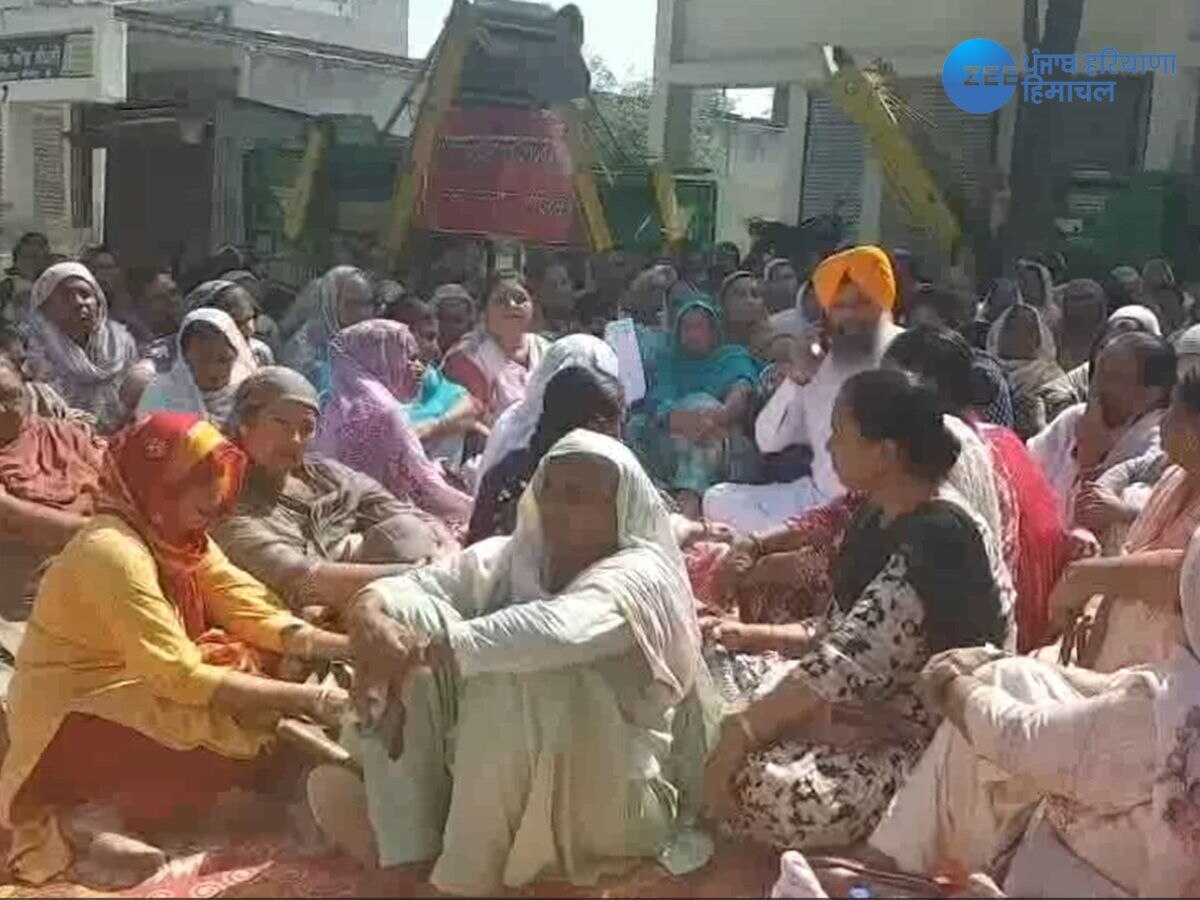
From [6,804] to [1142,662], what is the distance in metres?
2.23

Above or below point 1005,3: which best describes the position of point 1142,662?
below

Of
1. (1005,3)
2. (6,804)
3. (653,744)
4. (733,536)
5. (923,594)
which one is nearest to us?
(923,594)

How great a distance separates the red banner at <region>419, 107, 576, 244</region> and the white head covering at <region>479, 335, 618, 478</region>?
26.2 feet

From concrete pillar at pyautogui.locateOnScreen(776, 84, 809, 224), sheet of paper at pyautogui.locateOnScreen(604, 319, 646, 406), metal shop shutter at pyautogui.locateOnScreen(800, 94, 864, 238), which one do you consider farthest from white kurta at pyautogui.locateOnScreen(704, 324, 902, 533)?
concrete pillar at pyautogui.locateOnScreen(776, 84, 809, 224)

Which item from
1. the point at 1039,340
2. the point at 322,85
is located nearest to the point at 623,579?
the point at 1039,340

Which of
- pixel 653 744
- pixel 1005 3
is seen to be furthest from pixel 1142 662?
pixel 1005 3

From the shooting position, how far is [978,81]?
15.6 m

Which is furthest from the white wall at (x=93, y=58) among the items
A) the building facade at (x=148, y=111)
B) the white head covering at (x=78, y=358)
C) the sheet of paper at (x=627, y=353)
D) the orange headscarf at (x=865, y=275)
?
the orange headscarf at (x=865, y=275)

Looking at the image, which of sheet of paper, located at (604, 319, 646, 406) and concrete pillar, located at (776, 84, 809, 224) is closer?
sheet of paper, located at (604, 319, 646, 406)

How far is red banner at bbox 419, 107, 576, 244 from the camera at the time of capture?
1253 cm

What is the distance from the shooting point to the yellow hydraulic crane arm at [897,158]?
40.4ft

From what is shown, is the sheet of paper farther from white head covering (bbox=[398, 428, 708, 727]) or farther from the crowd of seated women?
white head covering (bbox=[398, 428, 708, 727])

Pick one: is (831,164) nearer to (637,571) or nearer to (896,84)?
(896,84)

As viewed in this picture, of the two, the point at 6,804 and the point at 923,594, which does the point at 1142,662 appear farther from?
the point at 6,804
